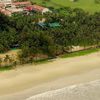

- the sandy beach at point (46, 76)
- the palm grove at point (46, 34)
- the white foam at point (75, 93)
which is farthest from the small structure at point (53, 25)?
the white foam at point (75, 93)

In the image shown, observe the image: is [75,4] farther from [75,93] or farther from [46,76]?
[75,93]

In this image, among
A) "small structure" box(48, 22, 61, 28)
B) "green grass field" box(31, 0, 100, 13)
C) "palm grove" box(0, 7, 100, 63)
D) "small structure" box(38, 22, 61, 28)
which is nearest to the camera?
"palm grove" box(0, 7, 100, 63)

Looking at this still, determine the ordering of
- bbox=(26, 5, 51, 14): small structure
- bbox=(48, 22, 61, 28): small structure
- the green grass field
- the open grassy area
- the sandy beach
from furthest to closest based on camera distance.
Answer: the green grass field
bbox=(26, 5, 51, 14): small structure
bbox=(48, 22, 61, 28): small structure
the open grassy area
the sandy beach

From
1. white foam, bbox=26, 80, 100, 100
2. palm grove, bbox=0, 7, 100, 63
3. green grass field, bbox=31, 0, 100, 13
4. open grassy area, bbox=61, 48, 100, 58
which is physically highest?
green grass field, bbox=31, 0, 100, 13

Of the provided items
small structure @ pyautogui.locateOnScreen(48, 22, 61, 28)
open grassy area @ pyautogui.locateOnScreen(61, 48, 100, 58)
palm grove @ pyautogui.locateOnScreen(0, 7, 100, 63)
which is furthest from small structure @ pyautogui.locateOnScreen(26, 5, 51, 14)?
open grassy area @ pyautogui.locateOnScreen(61, 48, 100, 58)

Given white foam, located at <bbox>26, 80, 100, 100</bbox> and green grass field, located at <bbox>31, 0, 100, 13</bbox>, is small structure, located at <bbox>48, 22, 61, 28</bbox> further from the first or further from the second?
white foam, located at <bbox>26, 80, 100, 100</bbox>

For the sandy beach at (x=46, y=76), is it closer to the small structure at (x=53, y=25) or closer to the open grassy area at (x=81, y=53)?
the open grassy area at (x=81, y=53)
